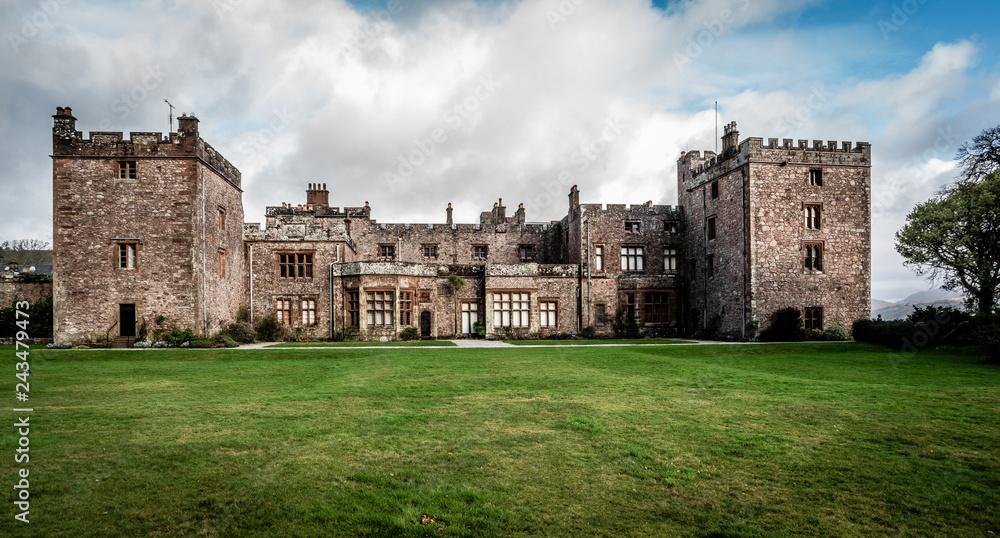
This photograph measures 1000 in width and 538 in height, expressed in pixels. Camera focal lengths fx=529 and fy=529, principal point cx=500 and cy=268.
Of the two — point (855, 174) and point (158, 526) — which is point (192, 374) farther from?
point (855, 174)

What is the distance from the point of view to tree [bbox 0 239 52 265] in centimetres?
5551

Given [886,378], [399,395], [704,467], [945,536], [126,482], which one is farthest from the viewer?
[886,378]

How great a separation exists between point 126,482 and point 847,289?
3105 centimetres

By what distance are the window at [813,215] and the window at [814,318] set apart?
14.0ft

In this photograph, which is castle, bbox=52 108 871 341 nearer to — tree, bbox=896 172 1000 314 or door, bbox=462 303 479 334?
door, bbox=462 303 479 334

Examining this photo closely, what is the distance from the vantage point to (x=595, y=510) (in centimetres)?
496

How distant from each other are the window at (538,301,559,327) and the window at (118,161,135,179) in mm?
21363

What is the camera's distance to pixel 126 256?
78.5ft

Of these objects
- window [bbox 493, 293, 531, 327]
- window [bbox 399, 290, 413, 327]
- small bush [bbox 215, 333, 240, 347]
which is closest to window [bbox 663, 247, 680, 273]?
window [bbox 493, 293, 531, 327]

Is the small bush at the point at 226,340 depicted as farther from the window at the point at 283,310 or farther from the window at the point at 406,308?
the window at the point at 406,308

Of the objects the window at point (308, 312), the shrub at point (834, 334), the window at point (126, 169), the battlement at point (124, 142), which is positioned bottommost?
the shrub at point (834, 334)

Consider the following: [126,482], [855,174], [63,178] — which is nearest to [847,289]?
[855,174]

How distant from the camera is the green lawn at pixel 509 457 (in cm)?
474

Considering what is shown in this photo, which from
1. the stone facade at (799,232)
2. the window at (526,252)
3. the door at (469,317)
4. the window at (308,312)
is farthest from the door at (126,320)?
the stone facade at (799,232)
